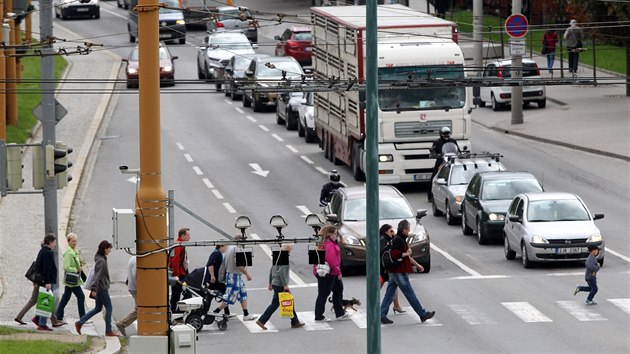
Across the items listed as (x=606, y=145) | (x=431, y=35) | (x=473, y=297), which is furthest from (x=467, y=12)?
(x=473, y=297)

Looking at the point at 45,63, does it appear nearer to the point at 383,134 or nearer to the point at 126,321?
the point at 126,321

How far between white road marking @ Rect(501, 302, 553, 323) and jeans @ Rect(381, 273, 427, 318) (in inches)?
63.9

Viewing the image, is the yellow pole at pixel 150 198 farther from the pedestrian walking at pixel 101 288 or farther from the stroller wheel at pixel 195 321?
the pedestrian walking at pixel 101 288

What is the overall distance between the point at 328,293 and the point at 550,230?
19.5 feet

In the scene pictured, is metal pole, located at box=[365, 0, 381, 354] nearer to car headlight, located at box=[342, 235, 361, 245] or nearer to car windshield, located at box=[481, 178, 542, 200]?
car headlight, located at box=[342, 235, 361, 245]

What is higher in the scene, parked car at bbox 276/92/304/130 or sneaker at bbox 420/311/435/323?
parked car at bbox 276/92/304/130

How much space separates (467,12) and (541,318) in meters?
50.6

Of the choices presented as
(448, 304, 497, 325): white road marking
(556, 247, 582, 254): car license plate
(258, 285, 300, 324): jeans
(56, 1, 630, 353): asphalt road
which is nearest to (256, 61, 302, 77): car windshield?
(56, 1, 630, 353): asphalt road

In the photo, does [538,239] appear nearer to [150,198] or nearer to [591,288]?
[591,288]

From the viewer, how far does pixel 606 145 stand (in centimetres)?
4416

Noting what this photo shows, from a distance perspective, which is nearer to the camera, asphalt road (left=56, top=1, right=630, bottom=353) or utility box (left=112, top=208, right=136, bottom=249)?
utility box (left=112, top=208, right=136, bottom=249)

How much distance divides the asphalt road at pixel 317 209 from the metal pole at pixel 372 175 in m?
7.57

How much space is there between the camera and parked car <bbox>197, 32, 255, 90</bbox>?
2270 inches

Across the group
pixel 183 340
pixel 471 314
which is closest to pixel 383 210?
pixel 471 314
